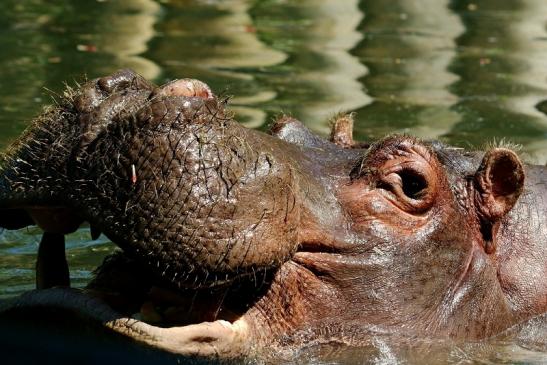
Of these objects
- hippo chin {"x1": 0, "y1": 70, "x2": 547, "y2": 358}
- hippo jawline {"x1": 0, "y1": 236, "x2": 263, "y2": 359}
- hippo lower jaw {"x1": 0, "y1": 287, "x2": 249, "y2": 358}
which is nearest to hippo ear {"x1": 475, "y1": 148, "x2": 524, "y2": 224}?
hippo chin {"x1": 0, "y1": 70, "x2": 547, "y2": 358}

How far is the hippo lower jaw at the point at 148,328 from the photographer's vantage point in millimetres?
5707

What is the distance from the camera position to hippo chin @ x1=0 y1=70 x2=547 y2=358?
5.69m

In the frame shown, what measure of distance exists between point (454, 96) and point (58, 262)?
8.89m

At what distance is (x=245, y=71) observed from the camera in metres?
15.5

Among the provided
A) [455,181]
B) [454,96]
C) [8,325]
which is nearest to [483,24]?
[454,96]

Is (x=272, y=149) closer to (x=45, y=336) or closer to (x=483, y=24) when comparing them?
(x=45, y=336)

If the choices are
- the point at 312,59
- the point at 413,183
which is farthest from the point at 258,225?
the point at 312,59

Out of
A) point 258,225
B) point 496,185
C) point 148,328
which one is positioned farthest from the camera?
point 496,185

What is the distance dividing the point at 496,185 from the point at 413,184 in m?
0.54

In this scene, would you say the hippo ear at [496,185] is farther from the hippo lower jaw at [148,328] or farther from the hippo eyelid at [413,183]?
the hippo lower jaw at [148,328]

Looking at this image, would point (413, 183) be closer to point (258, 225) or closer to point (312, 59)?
point (258, 225)

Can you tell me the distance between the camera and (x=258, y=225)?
5.85 meters

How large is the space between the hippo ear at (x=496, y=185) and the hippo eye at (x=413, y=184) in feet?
1.32

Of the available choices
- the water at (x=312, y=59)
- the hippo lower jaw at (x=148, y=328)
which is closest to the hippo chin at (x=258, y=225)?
the hippo lower jaw at (x=148, y=328)
